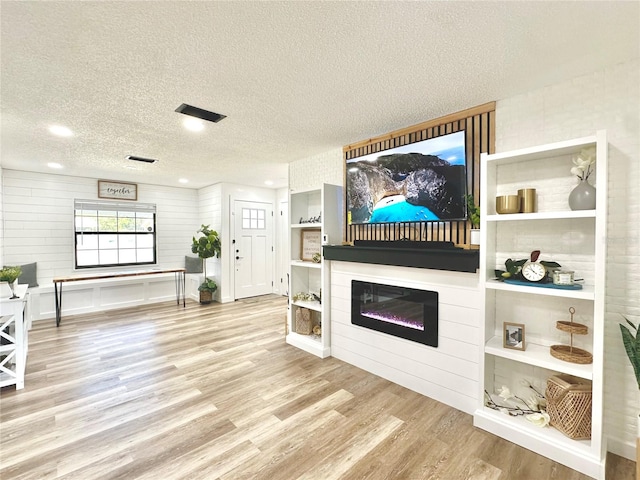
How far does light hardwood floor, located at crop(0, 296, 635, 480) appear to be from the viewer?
186cm

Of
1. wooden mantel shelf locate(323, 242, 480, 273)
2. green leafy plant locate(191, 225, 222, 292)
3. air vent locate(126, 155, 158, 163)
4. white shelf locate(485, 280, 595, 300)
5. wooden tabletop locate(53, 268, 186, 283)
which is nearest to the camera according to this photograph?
white shelf locate(485, 280, 595, 300)

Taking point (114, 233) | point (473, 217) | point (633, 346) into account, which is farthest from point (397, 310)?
point (114, 233)

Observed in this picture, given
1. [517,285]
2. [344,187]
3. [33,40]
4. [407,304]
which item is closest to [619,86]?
[517,285]

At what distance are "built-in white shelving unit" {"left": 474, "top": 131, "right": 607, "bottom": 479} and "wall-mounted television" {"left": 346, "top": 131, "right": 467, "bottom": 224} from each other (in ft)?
1.04

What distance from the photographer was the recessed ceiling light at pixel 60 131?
295cm

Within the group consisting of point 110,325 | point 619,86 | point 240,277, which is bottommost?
point 110,325

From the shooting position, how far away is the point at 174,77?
204cm

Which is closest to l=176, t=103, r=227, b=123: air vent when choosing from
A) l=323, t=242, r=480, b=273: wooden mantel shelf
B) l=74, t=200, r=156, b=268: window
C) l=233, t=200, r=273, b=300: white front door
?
l=323, t=242, r=480, b=273: wooden mantel shelf

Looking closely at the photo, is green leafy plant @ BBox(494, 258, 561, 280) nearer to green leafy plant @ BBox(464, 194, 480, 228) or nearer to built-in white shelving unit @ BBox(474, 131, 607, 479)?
built-in white shelving unit @ BBox(474, 131, 607, 479)

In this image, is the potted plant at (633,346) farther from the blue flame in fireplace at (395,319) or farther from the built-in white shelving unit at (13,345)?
the built-in white shelving unit at (13,345)

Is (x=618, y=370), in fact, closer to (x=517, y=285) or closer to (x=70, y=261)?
(x=517, y=285)

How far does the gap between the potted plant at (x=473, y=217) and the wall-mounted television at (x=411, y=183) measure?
0.04m

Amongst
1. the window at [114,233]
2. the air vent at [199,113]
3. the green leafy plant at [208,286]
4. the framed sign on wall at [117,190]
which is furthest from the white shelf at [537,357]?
the framed sign on wall at [117,190]

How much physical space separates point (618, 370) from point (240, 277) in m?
5.73
